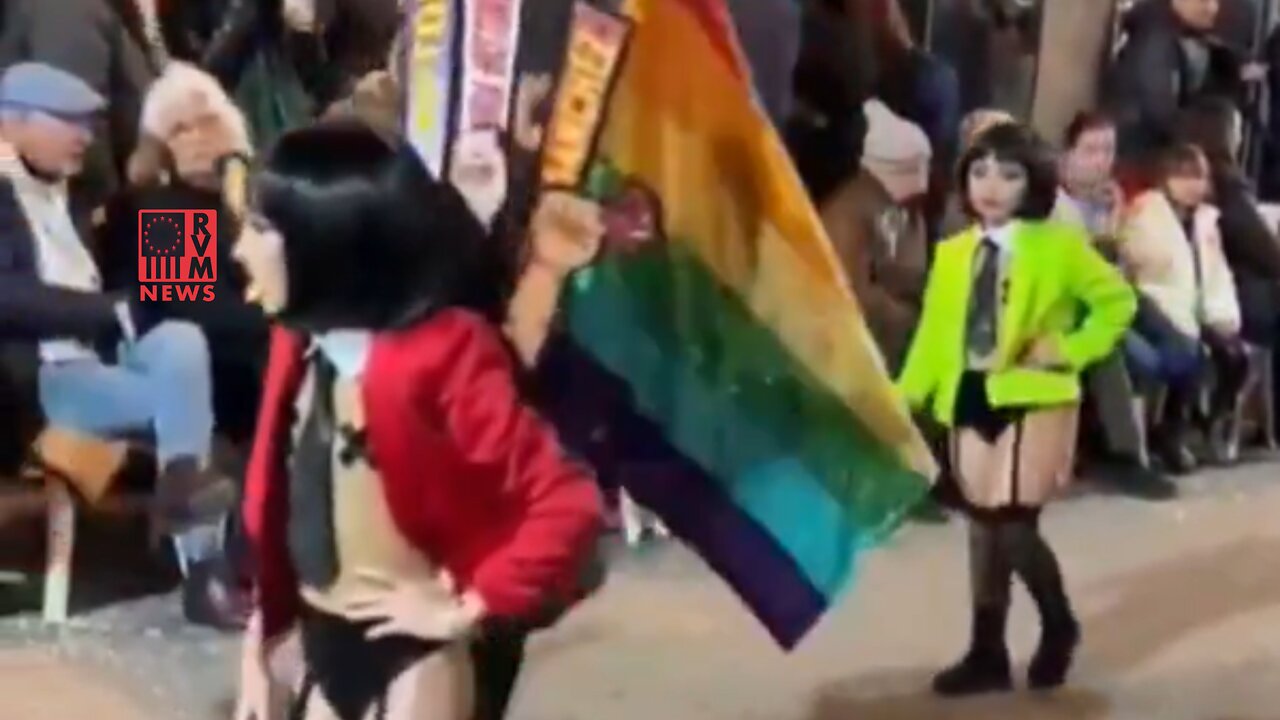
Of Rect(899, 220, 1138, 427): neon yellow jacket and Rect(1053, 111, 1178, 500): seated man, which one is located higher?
Rect(899, 220, 1138, 427): neon yellow jacket

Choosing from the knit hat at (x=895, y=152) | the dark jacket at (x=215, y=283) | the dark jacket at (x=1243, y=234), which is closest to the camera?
the dark jacket at (x=215, y=283)

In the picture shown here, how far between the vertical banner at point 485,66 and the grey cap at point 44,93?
107 cm

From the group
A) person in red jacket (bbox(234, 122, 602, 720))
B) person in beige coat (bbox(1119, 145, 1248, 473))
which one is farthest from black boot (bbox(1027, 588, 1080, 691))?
person in beige coat (bbox(1119, 145, 1248, 473))

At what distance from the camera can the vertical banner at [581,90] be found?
1572 millimetres

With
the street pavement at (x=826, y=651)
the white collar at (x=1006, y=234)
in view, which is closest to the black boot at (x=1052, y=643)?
the street pavement at (x=826, y=651)

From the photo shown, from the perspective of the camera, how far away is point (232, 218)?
99.0 inches

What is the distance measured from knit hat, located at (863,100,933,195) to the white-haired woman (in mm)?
1065

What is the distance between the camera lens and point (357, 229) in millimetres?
1208

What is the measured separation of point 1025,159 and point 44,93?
1184mm

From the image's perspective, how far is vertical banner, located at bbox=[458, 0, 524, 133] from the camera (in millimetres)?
1515

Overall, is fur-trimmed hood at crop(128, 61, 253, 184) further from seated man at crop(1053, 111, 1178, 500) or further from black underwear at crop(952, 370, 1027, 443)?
seated man at crop(1053, 111, 1178, 500)

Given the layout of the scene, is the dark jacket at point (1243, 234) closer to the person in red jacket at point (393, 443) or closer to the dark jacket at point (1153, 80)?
the dark jacket at point (1153, 80)

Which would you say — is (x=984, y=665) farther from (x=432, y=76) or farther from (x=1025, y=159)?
(x=432, y=76)

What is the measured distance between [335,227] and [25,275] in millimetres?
1304
